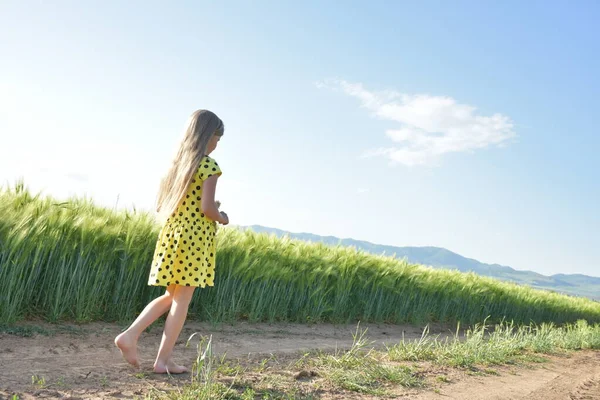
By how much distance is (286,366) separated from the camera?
4293 mm

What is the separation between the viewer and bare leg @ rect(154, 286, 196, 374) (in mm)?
3648

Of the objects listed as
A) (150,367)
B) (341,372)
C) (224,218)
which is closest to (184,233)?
(224,218)

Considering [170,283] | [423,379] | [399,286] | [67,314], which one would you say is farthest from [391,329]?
[170,283]

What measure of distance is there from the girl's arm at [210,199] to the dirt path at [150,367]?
3.58 ft

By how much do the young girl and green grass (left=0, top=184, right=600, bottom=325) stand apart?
160 cm

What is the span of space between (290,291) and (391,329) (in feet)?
7.47

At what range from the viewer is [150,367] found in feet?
12.8

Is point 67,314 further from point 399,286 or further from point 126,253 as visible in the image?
point 399,286

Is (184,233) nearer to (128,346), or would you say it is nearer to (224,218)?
(224,218)

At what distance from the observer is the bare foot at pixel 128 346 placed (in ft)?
11.9

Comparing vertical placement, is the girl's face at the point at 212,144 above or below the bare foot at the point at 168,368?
above

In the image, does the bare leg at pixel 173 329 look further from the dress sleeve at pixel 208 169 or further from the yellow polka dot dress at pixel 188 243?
the dress sleeve at pixel 208 169

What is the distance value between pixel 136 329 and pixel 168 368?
35cm

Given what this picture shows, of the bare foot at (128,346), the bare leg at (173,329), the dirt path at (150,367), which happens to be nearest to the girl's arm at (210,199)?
the bare leg at (173,329)
